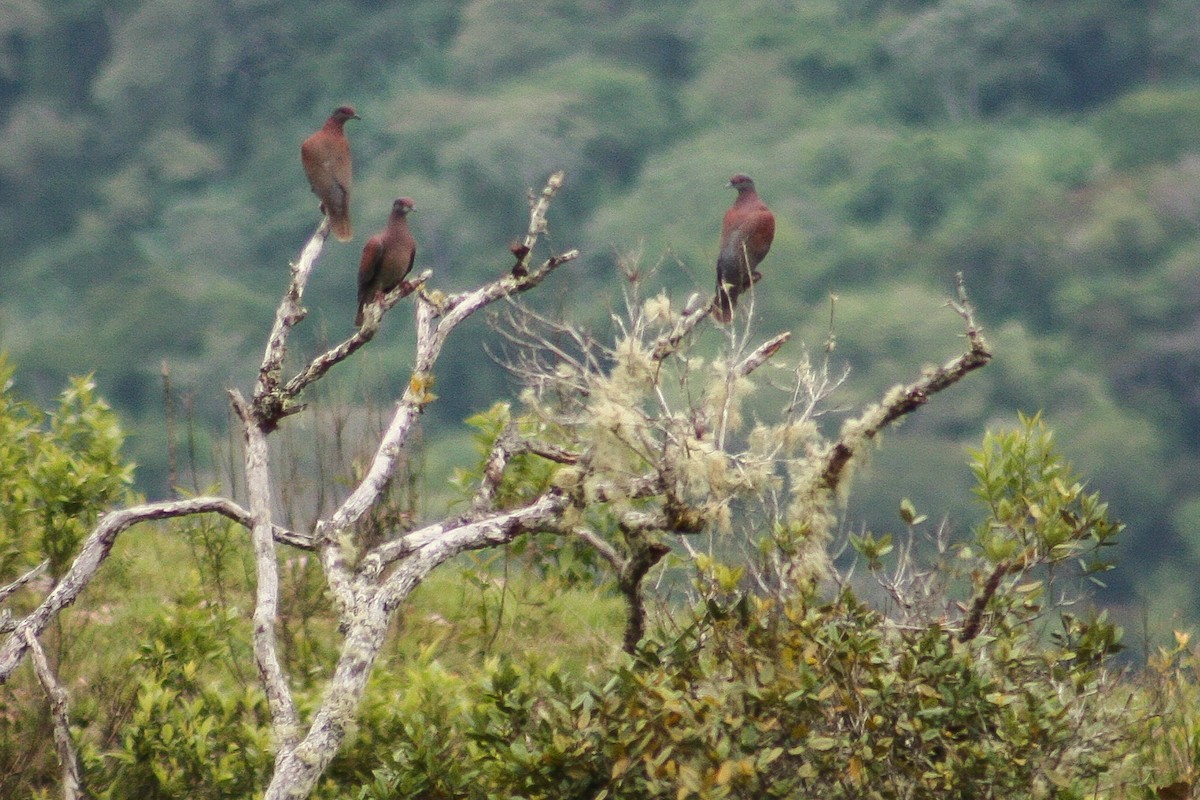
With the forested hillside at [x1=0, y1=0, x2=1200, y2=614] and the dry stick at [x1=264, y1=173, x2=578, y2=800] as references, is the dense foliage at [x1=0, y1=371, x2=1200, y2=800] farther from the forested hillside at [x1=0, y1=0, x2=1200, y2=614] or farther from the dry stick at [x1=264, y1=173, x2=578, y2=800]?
the forested hillside at [x1=0, y1=0, x2=1200, y2=614]

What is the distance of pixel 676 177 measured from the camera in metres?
40.2

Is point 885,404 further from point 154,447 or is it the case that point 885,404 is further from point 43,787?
point 154,447

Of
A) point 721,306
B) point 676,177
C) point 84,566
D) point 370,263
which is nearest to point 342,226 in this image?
point 370,263

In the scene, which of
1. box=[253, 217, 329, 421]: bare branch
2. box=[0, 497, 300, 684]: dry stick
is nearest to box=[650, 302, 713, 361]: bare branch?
box=[253, 217, 329, 421]: bare branch

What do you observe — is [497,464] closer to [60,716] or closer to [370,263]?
[60,716]

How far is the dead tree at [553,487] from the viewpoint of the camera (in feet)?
11.3

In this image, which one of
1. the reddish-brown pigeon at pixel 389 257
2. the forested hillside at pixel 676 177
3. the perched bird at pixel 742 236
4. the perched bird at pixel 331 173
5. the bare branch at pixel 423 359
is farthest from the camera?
the forested hillside at pixel 676 177

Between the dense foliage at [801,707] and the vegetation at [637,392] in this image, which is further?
the vegetation at [637,392]

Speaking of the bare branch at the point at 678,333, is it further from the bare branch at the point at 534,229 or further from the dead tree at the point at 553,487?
the bare branch at the point at 534,229

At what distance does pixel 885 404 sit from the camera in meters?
3.66

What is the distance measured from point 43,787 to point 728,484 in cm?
238

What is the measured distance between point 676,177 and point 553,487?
121 feet

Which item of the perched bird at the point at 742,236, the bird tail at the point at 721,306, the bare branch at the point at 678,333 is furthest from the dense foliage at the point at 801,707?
the perched bird at the point at 742,236

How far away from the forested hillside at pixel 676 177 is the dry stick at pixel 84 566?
2476cm
